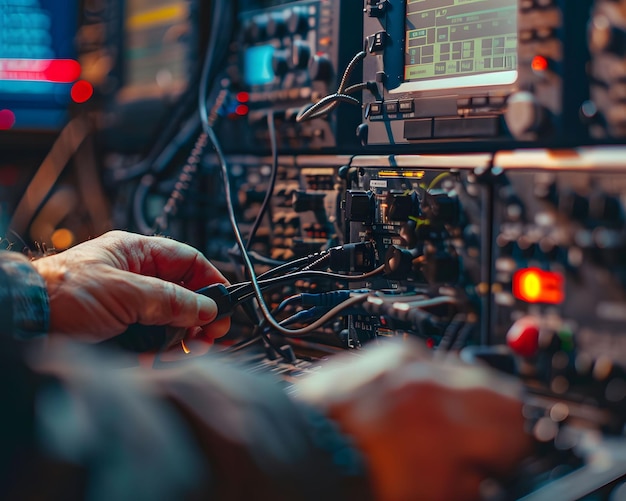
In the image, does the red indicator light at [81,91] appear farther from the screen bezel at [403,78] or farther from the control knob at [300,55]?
the screen bezel at [403,78]

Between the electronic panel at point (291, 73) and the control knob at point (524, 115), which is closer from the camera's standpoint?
the control knob at point (524, 115)

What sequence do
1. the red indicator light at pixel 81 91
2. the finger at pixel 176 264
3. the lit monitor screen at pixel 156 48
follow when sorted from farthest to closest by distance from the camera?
the red indicator light at pixel 81 91
the lit monitor screen at pixel 156 48
the finger at pixel 176 264

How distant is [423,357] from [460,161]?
435 mm

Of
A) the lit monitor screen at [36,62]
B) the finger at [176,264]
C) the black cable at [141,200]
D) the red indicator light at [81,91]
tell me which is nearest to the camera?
the finger at [176,264]

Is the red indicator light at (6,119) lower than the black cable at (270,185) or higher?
A: higher

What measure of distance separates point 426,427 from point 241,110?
2.92 ft

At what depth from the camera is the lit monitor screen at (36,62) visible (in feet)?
7.34

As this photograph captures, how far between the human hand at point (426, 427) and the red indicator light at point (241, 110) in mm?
842

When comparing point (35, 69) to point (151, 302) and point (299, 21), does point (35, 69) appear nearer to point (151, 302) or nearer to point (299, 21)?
point (299, 21)

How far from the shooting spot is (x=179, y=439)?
15.1 inches

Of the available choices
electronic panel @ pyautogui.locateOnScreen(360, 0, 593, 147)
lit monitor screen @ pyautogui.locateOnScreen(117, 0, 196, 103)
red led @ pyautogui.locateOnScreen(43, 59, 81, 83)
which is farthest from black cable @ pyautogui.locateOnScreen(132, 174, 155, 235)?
red led @ pyautogui.locateOnScreen(43, 59, 81, 83)

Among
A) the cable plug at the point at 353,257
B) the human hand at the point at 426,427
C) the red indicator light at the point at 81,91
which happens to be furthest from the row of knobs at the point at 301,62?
the red indicator light at the point at 81,91

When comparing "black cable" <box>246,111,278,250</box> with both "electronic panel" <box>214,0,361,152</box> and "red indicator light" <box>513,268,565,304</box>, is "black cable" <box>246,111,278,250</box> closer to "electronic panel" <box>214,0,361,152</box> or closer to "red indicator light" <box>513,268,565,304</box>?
"electronic panel" <box>214,0,361,152</box>

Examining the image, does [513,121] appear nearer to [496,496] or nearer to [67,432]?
[496,496]
